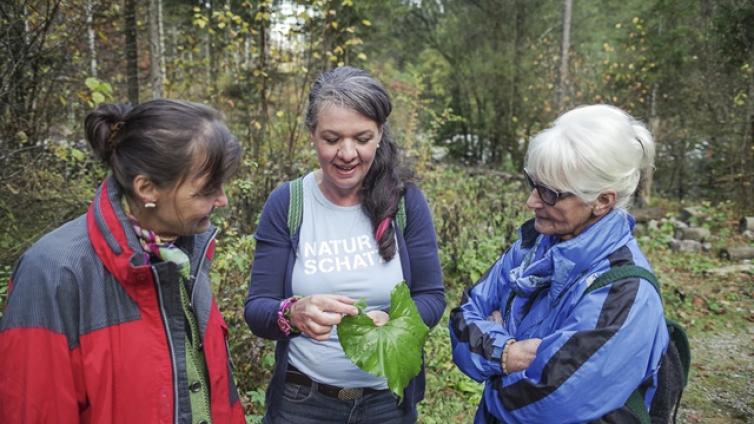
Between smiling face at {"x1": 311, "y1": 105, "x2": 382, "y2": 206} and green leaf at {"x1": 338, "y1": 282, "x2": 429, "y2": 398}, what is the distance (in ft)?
1.49

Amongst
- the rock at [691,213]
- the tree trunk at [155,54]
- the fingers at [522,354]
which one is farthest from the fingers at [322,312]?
the rock at [691,213]

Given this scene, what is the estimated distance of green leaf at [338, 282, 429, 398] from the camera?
1.66 m

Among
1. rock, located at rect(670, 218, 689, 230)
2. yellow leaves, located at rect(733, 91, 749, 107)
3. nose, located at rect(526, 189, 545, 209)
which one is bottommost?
rock, located at rect(670, 218, 689, 230)

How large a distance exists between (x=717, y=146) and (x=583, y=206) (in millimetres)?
11587

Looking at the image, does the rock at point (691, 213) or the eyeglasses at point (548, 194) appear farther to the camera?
the rock at point (691, 213)

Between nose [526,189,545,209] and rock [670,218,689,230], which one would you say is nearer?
nose [526,189,545,209]

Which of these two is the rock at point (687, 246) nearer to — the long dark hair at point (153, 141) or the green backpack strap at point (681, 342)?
the green backpack strap at point (681, 342)

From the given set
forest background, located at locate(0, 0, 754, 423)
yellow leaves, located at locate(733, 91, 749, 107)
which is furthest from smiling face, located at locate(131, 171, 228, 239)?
yellow leaves, located at locate(733, 91, 749, 107)

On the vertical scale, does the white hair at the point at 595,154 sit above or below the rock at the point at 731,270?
above

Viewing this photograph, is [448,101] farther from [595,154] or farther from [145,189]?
[145,189]

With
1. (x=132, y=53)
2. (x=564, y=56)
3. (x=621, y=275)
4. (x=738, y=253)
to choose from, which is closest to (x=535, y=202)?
(x=621, y=275)

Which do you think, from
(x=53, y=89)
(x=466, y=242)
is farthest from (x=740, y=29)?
(x=53, y=89)

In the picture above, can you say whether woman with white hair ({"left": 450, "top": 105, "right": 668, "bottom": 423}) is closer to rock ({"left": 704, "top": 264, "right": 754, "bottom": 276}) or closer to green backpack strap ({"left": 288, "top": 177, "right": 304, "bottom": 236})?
green backpack strap ({"left": 288, "top": 177, "right": 304, "bottom": 236})

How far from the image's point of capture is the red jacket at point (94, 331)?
4.06 feet
